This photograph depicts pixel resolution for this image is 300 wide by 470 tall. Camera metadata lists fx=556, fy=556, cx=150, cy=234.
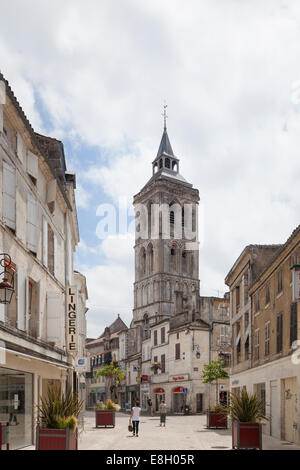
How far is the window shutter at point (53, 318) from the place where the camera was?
1888 centimetres

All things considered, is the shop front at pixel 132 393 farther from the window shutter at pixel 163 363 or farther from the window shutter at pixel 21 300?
the window shutter at pixel 21 300

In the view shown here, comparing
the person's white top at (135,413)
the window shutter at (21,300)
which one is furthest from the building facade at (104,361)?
the window shutter at (21,300)

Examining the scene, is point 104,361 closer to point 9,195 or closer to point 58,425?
point 9,195

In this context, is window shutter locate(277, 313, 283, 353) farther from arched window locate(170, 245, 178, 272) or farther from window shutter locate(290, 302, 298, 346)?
arched window locate(170, 245, 178, 272)

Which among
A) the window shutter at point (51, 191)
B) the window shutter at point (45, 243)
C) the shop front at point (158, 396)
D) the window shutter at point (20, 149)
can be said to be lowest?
the shop front at point (158, 396)

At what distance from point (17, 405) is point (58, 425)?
359 centimetres

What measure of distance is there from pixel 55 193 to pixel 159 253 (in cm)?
6381

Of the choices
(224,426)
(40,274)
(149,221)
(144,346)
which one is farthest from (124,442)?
(149,221)

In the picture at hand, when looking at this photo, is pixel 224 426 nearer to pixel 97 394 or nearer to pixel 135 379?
pixel 135 379

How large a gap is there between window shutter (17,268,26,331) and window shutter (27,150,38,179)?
3.27m

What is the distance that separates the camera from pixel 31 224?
16.6 meters

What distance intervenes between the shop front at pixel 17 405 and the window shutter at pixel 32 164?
19.5 ft

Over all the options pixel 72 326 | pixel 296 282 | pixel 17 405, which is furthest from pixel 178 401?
pixel 17 405

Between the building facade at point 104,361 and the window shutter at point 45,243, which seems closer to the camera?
the window shutter at point 45,243
